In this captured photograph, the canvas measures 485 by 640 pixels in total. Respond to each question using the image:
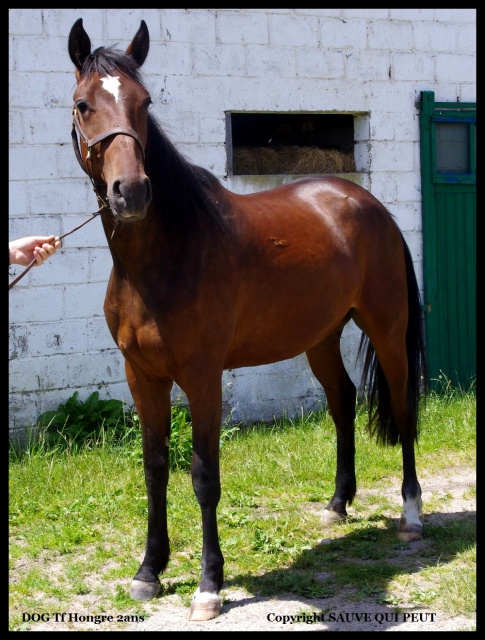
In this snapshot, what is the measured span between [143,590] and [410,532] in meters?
1.58

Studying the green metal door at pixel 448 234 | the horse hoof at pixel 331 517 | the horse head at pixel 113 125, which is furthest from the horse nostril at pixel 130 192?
the green metal door at pixel 448 234

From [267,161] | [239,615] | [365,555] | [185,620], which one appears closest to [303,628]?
[239,615]

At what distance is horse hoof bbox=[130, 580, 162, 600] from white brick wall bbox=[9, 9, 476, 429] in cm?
236

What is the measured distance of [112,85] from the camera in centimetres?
335

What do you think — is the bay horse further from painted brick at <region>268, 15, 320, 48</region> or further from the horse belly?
painted brick at <region>268, 15, 320, 48</region>

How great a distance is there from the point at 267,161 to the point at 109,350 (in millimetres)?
2086

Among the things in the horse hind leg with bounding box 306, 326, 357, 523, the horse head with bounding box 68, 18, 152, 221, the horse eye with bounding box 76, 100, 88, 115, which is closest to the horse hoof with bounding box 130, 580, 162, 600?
the horse hind leg with bounding box 306, 326, 357, 523

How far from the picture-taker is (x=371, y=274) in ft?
15.3

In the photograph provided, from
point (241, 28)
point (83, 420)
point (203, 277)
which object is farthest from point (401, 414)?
point (241, 28)

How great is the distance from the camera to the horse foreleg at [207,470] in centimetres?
365

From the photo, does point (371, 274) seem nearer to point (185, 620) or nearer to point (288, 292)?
point (288, 292)

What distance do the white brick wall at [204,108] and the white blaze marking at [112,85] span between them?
222 centimetres

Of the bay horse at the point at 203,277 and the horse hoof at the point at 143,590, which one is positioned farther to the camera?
the horse hoof at the point at 143,590

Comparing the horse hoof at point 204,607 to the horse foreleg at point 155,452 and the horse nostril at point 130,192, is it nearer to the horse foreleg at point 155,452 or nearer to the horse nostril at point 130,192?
the horse foreleg at point 155,452
